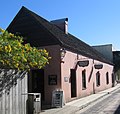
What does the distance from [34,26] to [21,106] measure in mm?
7540

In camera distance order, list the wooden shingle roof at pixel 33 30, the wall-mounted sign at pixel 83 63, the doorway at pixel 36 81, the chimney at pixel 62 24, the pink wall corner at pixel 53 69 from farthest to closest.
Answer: the chimney at pixel 62 24, the wall-mounted sign at pixel 83 63, the doorway at pixel 36 81, the wooden shingle roof at pixel 33 30, the pink wall corner at pixel 53 69

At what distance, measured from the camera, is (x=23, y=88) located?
394 inches

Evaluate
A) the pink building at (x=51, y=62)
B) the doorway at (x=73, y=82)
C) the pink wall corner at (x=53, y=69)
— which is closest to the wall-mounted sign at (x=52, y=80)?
the pink building at (x=51, y=62)

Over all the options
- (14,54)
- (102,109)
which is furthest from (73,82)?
(14,54)

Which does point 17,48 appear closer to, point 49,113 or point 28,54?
point 28,54

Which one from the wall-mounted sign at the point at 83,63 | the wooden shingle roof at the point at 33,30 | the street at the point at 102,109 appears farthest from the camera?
the wall-mounted sign at the point at 83,63

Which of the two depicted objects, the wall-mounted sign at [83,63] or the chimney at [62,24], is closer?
the wall-mounted sign at [83,63]

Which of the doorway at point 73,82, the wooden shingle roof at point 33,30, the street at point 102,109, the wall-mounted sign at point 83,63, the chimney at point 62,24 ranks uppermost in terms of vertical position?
the chimney at point 62,24

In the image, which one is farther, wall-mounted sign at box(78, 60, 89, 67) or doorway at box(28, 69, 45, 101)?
wall-mounted sign at box(78, 60, 89, 67)

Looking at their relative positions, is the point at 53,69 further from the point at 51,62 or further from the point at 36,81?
the point at 36,81

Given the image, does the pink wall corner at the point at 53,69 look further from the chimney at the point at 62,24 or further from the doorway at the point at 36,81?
the chimney at the point at 62,24

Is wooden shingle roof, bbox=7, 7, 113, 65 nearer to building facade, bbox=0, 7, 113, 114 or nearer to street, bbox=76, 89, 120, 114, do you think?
building facade, bbox=0, 7, 113, 114

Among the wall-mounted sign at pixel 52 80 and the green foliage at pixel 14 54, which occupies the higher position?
the green foliage at pixel 14 54

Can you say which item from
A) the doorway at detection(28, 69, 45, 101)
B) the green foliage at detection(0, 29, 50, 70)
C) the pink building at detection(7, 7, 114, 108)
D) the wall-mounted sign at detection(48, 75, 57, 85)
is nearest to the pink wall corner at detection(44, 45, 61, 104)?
the pink building at detection(7, 7, 114, 108)
